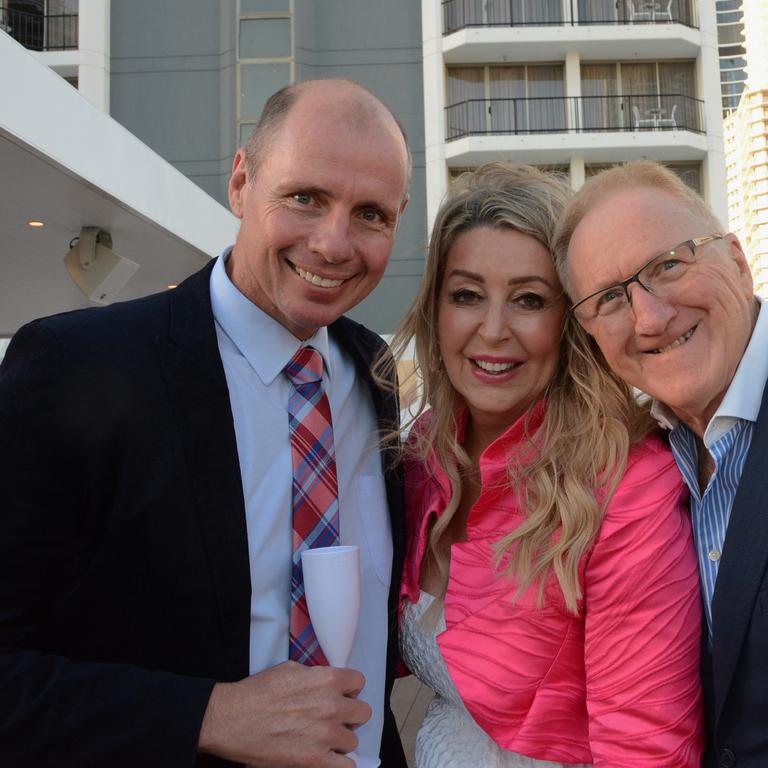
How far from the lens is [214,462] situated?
1578 millimetres

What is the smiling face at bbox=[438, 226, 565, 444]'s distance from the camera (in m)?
2.06

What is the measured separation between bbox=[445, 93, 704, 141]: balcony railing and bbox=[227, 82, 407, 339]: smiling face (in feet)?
53.8

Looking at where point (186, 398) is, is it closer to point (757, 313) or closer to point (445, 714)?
point (445, 714)

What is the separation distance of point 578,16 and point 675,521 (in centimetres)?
1879

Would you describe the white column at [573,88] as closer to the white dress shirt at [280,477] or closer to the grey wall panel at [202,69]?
the grey wall panel at [202,69]

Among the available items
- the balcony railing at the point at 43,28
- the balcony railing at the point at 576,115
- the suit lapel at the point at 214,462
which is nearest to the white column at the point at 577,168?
the balcony railing at the point at 576,115

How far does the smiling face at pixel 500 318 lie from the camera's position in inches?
81.0

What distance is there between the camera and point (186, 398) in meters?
1.59

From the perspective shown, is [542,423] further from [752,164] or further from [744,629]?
[752,164]

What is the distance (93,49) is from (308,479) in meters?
17.6

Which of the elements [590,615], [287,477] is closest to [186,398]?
[287,477]

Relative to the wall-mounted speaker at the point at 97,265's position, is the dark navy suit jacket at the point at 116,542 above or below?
below

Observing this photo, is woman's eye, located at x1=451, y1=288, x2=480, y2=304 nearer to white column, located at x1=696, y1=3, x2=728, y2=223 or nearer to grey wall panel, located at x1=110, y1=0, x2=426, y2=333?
grey wall panel, located at x1=110, y1=0, x2=426, y2=333

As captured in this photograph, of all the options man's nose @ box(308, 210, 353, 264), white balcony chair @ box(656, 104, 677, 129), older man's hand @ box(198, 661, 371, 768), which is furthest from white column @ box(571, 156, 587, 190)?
older man's hand @ box(198, 661, 371, 768)
